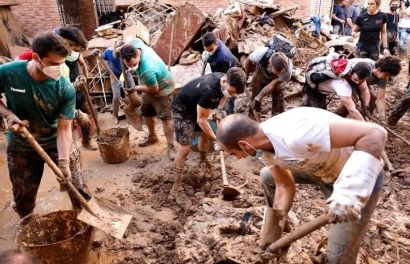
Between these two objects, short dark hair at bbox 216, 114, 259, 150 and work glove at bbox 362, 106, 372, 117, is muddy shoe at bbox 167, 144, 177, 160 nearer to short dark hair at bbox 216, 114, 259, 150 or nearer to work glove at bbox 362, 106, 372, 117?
work glove at bbox 362, 106, 372, 117

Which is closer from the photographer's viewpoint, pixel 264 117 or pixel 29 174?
pixel 29 174

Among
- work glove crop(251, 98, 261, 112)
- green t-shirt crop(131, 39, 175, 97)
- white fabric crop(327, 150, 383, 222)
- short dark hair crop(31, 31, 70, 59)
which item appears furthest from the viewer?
work glove crop(251, 98, 261, 112)

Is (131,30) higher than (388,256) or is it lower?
higher

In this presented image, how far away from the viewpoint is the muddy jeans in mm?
5770

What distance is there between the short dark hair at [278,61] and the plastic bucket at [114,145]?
2.50 meters

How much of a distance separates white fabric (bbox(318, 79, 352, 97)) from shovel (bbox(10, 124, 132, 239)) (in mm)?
3206

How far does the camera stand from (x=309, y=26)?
32.4ft

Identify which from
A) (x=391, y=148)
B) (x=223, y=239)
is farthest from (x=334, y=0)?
(x=223, y=239)

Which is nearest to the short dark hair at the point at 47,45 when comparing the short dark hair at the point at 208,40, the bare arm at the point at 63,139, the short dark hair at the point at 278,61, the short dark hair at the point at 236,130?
the bare arm at the point at 63,139

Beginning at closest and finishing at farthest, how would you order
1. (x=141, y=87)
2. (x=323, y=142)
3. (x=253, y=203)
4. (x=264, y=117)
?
1. (x=323, y=142)
2. (x=253, y=203)
3. (x=141, y=87)
4. (x=264, y=117)

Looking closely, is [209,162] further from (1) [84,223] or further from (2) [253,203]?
(1) [84,223]

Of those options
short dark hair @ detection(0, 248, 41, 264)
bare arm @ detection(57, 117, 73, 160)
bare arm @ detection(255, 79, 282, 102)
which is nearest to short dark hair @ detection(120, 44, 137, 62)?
bare arm @ detection(57, 117, 73, 160)

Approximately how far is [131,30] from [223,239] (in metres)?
5.85

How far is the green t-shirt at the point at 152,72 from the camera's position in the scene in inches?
187
